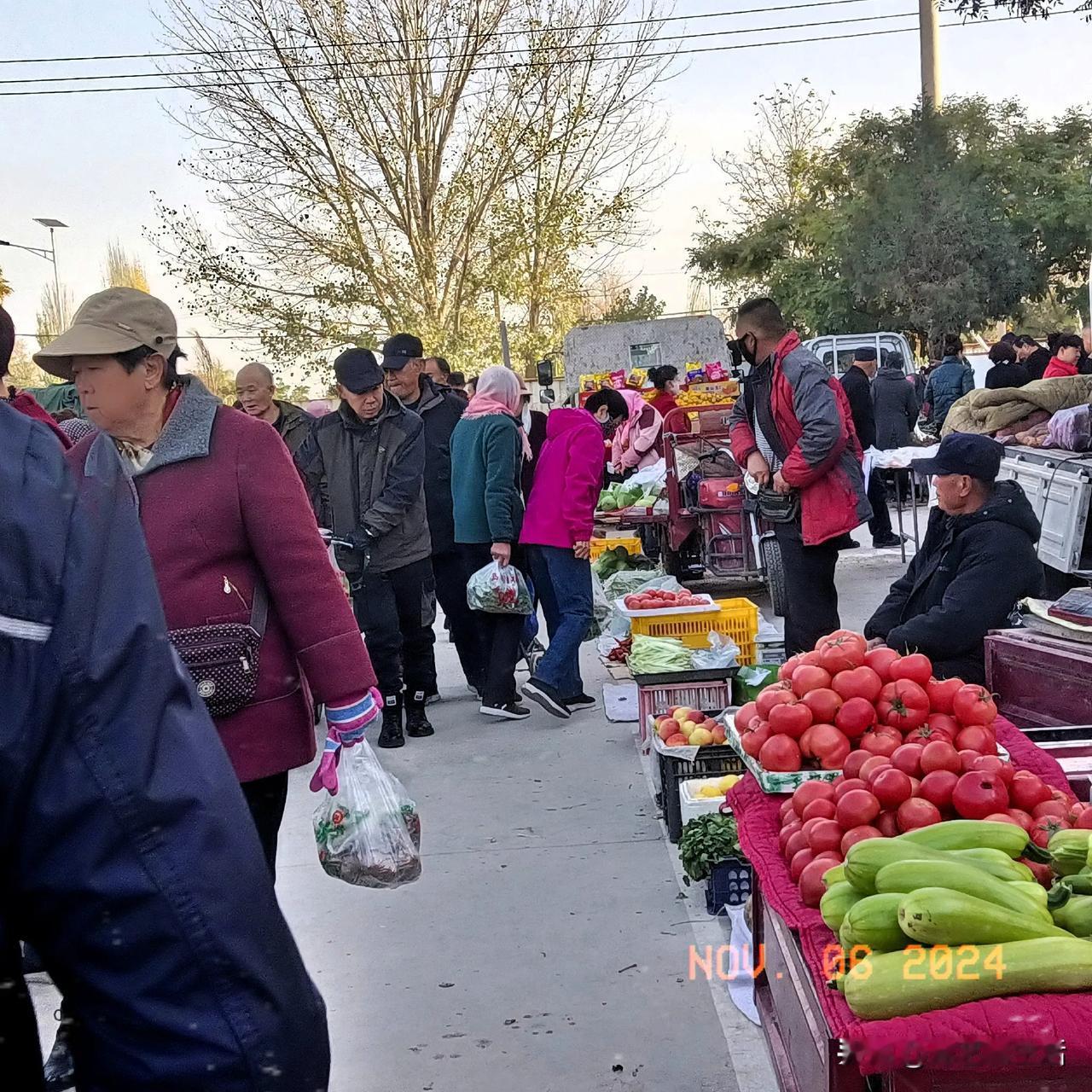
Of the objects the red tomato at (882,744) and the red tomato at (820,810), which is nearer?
the red tomato at (820,810)

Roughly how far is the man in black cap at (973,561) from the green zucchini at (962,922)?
2341 mm

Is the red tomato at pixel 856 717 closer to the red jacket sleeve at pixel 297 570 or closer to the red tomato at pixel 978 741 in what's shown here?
the red tomato at pixel 978 741

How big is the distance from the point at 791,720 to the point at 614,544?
282 inches

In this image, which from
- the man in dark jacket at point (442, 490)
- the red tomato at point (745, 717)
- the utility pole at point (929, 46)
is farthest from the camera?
the utility pole at point (929, 46)

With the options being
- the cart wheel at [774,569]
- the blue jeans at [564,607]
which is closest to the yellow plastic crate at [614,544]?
the cart wheel at [774,569]

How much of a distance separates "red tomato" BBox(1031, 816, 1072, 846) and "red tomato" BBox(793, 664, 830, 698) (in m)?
0.85

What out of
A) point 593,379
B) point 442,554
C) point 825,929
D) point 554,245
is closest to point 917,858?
point 825,929

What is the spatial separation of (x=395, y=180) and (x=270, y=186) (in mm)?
2260

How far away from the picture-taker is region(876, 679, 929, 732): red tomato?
3.46 metres

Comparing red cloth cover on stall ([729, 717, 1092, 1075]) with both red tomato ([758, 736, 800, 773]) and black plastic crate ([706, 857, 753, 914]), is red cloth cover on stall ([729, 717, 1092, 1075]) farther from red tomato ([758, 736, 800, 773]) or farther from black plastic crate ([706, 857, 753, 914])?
black plastic crate ([706, 857, 753, 914])

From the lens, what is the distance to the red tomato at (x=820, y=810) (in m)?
3.11

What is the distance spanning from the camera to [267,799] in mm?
3182

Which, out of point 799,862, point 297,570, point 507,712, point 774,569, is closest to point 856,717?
point 799,862

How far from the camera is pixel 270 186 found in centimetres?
2261
